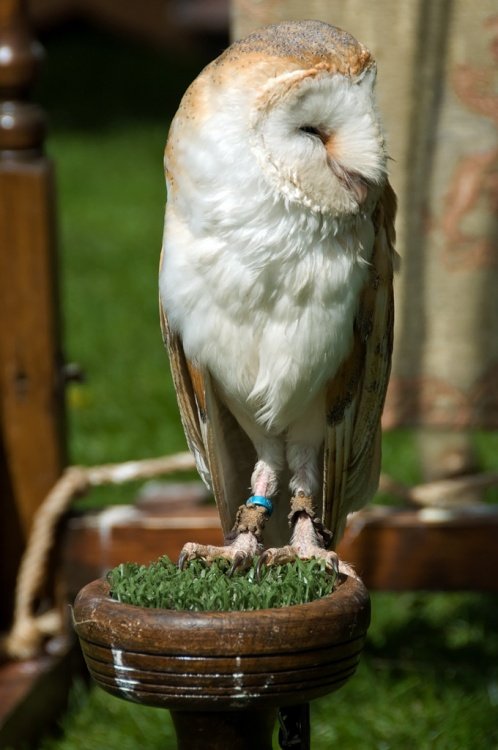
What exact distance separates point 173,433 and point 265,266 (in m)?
3.37

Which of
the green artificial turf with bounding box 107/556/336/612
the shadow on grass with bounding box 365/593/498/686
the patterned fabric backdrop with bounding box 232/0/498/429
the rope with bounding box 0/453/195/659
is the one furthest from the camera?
the shadow on grass with bounding box 365/593/498/686

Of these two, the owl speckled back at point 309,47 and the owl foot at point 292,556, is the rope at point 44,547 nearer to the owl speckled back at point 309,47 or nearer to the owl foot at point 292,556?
the owl foot at point 292,556

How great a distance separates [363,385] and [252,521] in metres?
0.34

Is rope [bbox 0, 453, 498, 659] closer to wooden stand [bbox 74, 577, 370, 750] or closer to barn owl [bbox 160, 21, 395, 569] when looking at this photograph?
barn owl [bbox 160, 21, 395, 569]

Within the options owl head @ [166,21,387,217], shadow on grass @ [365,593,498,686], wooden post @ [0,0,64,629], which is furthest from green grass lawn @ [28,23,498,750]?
owl head @ [166,21,387,217]

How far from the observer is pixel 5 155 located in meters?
3.16

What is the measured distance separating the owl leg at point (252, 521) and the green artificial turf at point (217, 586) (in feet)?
0.21

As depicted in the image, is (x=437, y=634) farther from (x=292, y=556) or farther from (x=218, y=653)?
(x=218, y=653)

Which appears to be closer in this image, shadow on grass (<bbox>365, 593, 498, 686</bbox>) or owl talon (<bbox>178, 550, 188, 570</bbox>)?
owl talon (<bbox>178, 550, 188, 570</bbox>)

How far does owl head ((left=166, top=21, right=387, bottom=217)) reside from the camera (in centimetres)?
183

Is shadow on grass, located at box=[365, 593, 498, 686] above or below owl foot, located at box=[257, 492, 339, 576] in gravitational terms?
below

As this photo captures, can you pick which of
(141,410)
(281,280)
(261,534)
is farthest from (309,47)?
(141,410)

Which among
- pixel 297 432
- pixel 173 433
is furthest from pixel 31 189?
pixel 173 433

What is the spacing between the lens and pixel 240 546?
2098 mm
